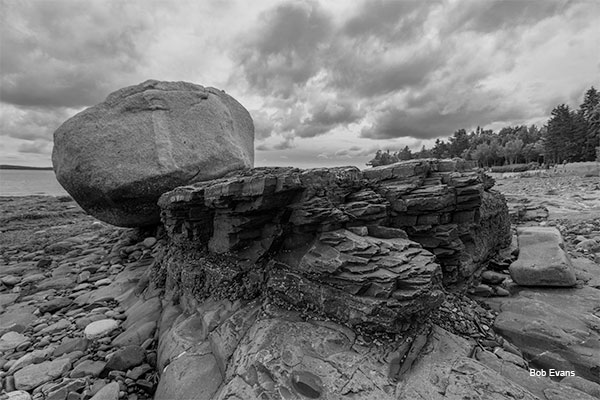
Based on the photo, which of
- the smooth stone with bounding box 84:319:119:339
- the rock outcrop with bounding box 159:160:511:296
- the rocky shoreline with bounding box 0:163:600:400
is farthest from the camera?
the smooth stone with bounding box 84:319:119:339

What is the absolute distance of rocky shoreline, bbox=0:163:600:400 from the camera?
11.4 ft

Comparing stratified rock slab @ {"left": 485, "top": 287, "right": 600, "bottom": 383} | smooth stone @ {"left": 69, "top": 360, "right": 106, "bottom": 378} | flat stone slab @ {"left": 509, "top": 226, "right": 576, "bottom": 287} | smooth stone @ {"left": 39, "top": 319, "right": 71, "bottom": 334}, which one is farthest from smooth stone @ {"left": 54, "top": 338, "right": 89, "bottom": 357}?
flat stone slab @ {"left": 509, "top": 226, "right": 576, "bottom": 287}

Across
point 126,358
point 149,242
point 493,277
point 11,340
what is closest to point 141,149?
point 149,242

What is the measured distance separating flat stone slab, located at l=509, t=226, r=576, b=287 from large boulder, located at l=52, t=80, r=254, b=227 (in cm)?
813

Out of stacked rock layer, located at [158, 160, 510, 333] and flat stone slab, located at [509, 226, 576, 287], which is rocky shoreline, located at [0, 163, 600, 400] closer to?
flat stone slab, located at [509, 226, 576, 287]

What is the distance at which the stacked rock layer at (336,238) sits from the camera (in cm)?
405

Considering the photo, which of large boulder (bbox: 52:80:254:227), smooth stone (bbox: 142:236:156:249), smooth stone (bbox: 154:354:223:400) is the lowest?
smooth stone (bbox: 154:354:223:400)

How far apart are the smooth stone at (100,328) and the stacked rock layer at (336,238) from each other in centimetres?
138

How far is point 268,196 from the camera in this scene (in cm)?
470

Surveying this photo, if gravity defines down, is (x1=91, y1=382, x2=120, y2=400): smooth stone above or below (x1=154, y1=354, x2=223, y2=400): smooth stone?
below

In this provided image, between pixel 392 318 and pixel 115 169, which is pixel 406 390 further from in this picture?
pixel 115 169

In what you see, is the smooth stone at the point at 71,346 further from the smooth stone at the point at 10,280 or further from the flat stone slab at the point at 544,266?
the flat stone slab at the point at 544,266

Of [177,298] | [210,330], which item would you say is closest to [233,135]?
[177,298]

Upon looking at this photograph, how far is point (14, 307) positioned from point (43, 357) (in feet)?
12.6
